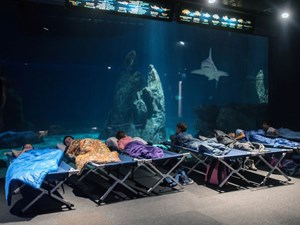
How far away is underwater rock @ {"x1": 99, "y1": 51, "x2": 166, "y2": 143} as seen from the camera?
1024 cm

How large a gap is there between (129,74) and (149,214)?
7.77 m

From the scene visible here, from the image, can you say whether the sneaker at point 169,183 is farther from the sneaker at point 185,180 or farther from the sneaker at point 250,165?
the sneaker at point 250,165

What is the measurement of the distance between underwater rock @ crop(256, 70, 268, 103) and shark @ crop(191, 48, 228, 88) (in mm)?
989

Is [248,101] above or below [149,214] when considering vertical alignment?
above

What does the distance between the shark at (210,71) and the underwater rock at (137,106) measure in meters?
1.95

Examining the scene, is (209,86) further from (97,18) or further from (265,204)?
(265,204)

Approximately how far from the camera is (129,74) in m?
10.9

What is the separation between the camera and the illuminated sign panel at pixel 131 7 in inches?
192

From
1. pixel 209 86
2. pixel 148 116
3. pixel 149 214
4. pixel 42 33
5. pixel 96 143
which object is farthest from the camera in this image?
pixel 148 116

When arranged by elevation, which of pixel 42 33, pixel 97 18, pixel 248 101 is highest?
pixel 97 18

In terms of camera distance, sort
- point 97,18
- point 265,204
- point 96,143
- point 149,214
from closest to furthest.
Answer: point 149,214, point 265,204, point 96,143, point 97,18

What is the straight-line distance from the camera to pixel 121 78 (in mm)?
10664

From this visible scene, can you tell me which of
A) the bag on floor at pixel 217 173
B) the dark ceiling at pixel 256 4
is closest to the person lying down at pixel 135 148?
the bag on floor at pixel 217 173

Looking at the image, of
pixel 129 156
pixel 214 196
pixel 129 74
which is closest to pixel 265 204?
pixel 214 196
